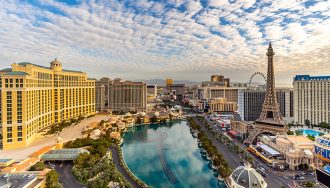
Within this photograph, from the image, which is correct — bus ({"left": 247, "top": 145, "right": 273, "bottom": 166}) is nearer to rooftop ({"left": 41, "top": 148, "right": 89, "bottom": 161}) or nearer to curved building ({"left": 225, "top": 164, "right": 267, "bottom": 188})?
curved building ({"left": 225, "top": 164, "right": 267, "bottom": 188})

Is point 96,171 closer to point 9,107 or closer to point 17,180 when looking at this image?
point 17,180

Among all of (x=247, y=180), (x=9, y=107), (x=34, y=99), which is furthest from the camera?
(x=34, y=99)

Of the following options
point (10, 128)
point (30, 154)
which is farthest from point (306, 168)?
point (10, 128)

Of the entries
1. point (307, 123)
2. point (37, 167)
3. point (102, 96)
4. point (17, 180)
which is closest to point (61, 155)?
point (37, 167)

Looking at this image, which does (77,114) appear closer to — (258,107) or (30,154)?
(30,154)

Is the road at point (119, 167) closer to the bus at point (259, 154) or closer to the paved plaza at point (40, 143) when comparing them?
the paved plaza at point (40, 143)

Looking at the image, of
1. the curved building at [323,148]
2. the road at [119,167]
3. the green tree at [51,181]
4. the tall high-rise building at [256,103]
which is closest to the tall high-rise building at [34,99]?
the road at [119,167]
